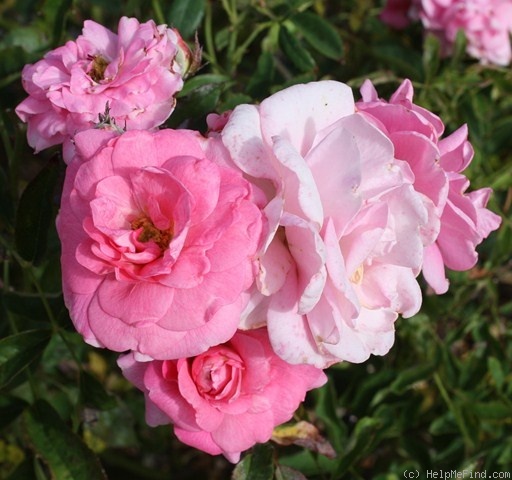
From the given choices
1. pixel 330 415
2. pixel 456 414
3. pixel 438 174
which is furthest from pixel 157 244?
pixel 456 414

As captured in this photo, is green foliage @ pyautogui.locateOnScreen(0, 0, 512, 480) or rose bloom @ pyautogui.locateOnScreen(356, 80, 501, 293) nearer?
rose bloom @ pyautogui.locateOnScreen(356, 80, 501, 293)

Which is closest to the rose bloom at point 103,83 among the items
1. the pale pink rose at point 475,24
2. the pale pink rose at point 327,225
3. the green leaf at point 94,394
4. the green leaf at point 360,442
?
the pale pink rose at point 327,225

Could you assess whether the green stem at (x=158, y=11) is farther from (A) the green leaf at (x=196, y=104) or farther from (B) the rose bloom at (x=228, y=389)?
(B) the rose bloom at (x=228, y=389)

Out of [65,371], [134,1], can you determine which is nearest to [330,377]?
[65,371]

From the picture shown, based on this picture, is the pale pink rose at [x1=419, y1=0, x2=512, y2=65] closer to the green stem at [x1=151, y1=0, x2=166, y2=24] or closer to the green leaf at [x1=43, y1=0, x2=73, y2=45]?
the green stem at [x1=151, y1=0, x2=166, y2=24]

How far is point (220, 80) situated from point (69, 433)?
1.61ft

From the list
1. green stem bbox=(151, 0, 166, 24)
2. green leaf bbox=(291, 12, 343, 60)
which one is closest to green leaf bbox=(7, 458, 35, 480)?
green stem bbox=(151, 0, 166, 24)

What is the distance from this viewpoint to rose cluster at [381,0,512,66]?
1334 mm

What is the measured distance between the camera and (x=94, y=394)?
0.94m

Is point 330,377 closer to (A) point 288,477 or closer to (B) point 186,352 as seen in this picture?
(A) point 288,477

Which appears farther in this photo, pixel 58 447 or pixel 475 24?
pixel 475 24

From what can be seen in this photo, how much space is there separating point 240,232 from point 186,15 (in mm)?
530

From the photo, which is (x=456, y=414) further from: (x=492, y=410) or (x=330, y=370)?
(x=330, y=370)

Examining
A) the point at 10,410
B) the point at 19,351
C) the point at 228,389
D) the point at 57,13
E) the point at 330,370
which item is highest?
the point at 57,13
